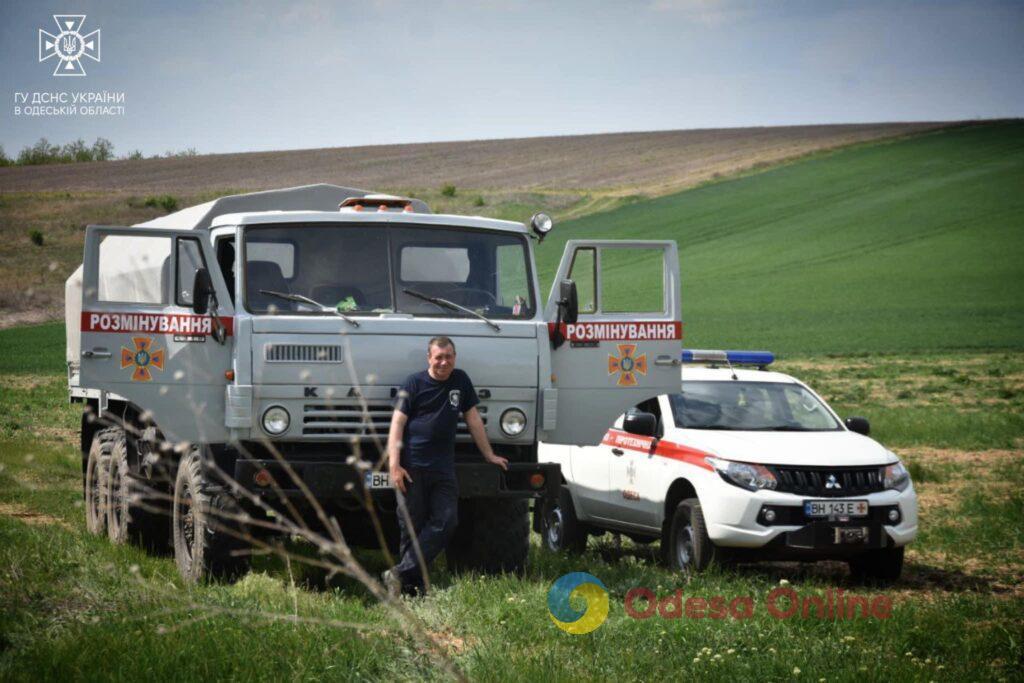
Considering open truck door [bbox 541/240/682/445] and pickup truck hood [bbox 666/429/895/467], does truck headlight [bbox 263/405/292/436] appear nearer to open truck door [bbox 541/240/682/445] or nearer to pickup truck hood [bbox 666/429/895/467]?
open truck door [bbox 541/240/682/445]

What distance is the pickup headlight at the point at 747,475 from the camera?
10.1 m

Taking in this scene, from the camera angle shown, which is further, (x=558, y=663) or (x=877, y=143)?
(x=877, y=143)

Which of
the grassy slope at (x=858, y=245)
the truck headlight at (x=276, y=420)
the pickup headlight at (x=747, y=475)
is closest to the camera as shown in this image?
the truck headlight at (x=276, y=420)

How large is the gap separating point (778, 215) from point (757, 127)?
27.3 meters

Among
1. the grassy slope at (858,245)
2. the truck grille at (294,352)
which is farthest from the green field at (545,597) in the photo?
the grassy slope at (858,245)

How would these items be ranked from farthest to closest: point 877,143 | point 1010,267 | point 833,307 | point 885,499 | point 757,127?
point 757,127
point 877,143
point 1010,267
point 833,307
point 885,499

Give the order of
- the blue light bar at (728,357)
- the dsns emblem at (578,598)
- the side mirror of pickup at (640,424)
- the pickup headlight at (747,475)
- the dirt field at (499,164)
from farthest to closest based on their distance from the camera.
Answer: the dirt field at (499,164) → the blue light bar at (728,357) → the side mirror of pickup at (640,424) → the pickup headlight at (747,475) → the dsns emblem at (578,598)

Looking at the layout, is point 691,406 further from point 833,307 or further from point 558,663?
point 833,307

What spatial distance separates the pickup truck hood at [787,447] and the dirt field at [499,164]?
168 feet

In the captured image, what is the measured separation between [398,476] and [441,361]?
0.83 meters

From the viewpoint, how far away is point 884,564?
1045 centimetres

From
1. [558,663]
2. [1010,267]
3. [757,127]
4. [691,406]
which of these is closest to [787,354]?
[1010,267]

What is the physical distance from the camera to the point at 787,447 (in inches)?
417

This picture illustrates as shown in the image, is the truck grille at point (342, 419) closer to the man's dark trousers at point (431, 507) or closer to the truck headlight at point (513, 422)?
the truck headlight at point (513, 422)
